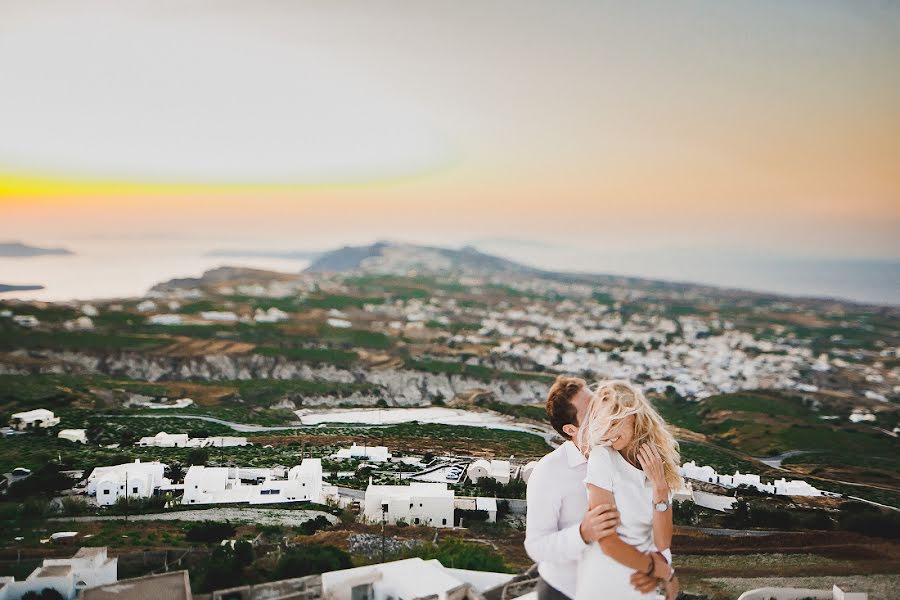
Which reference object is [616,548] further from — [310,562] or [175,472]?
[175,472]

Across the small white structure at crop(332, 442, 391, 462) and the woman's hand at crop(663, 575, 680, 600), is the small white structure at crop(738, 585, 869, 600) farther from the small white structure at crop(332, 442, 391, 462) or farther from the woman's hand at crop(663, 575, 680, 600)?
the small white structure at crop(332, 442, 391, 462)

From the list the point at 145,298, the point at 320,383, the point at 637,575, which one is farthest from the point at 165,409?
Answer: the point at 145,298

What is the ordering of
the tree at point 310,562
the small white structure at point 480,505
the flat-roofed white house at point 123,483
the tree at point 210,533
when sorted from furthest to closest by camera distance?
1. the flat-roofed white house at point 123,483
2. the small white structure at point 480,505
3. the tree at point 210,533
4. the tree at point 310,562

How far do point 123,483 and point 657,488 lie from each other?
1394cm

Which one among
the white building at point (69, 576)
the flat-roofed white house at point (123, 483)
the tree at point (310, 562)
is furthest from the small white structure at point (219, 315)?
the tree at point (310, 562)

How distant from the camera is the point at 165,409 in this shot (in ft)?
98.8

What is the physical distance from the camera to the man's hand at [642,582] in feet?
11.0

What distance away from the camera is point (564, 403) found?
3.74 meters

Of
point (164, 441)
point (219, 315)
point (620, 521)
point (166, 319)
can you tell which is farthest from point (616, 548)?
point (219, 315)

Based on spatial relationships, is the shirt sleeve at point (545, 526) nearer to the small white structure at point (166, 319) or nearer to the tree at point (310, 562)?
the tree at point (310, 562)

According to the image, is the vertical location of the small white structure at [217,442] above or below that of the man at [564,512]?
below

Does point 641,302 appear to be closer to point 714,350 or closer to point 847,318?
point 847,318

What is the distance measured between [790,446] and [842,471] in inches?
189

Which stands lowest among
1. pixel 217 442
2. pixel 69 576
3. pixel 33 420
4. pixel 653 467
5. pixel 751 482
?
pixel 33 420
